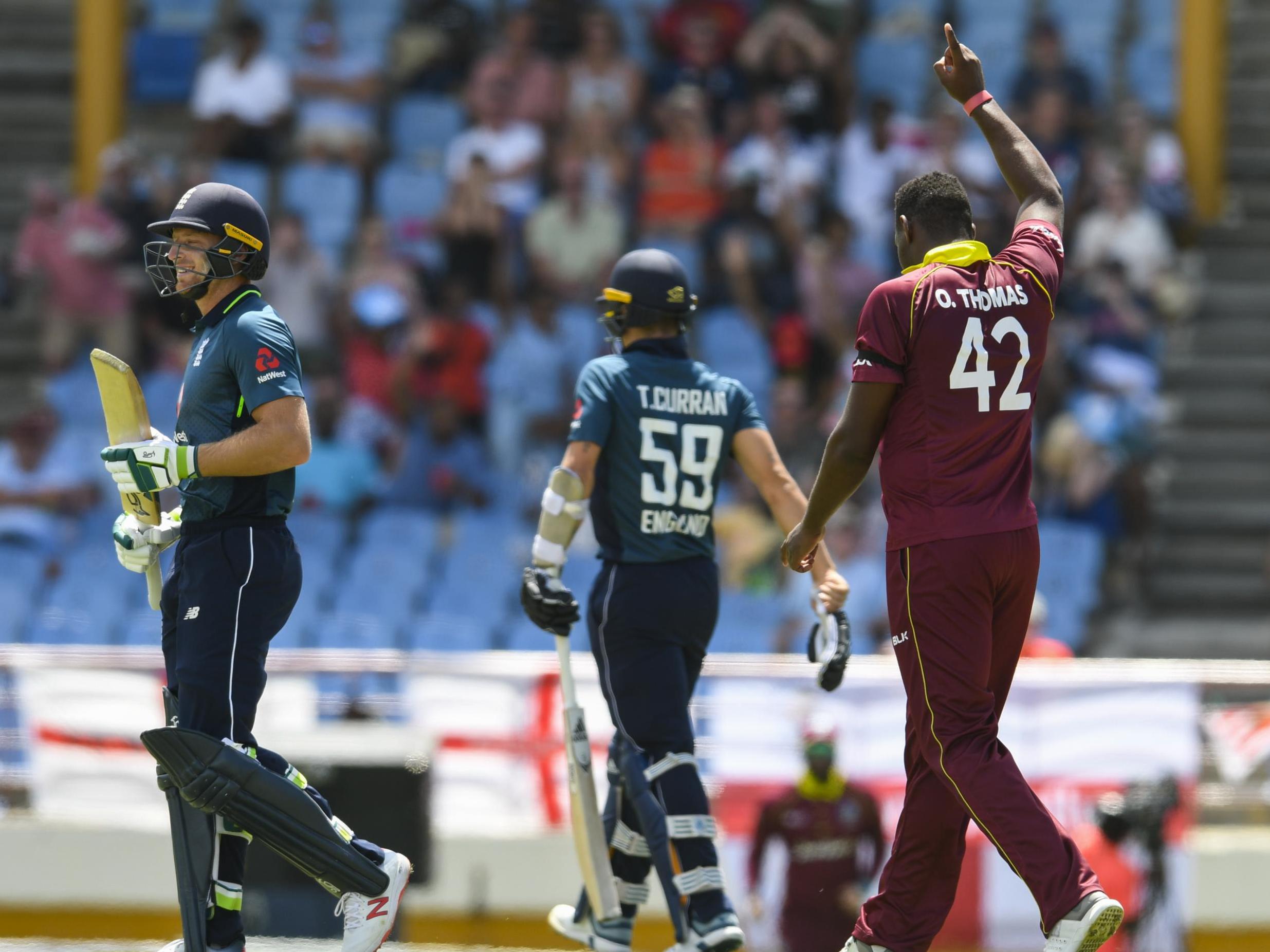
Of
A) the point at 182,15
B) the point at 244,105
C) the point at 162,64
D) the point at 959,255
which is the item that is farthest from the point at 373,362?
the point at 959,255

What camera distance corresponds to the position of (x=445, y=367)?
1369cm

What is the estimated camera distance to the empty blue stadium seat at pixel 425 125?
1566 centimetres

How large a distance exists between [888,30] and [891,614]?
425 inches

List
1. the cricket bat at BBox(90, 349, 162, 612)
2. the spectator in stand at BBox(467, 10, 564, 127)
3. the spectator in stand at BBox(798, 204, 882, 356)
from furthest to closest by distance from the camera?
the spectator in stand at BBox(467, 10, 564, 127) < the spectator in stand at BBox(798, 204, 882, 356) < the cricket bat at BBox(90, 349, 162, 612)

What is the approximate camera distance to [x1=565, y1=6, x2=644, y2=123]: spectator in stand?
14883 millimetres

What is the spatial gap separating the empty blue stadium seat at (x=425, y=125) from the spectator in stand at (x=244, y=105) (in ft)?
3.03

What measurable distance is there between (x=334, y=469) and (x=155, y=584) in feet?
24.4

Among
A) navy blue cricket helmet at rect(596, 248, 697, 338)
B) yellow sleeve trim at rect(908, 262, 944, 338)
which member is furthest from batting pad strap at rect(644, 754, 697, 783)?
yellow sleeve trim at rect(908, 262, 944, 338)

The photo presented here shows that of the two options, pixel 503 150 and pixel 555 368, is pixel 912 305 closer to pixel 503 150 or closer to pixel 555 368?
pixel 555 368

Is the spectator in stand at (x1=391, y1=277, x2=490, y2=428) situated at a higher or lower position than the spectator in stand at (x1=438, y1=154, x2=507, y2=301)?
lower

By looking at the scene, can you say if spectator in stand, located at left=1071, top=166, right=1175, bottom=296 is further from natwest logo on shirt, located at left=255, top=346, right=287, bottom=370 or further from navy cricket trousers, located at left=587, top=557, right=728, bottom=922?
natwest logo on shirt, located at left=255, top=346, right=287, bottom=370

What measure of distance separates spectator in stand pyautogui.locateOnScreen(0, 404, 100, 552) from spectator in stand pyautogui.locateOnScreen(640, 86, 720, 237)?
4.42 meters

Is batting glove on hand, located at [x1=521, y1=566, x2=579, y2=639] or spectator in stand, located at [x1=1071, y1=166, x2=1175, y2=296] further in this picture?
spectator in stand, located at [x1=1071, y1=166, x2=1175, y2=296]

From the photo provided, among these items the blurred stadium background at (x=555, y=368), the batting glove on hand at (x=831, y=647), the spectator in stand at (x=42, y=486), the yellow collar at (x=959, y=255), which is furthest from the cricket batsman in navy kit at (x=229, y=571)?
the spectator in stand at (x=42, y=486)
